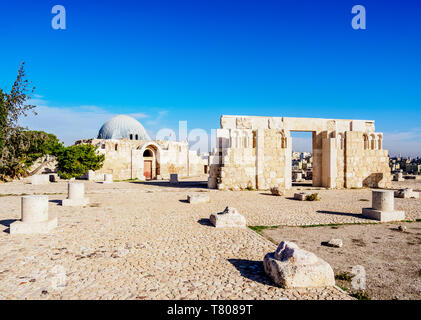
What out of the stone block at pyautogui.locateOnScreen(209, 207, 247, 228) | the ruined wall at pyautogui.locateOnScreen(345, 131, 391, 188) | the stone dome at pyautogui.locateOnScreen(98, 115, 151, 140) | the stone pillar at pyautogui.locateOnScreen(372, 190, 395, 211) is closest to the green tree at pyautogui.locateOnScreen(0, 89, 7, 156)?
the stone dome at pyautogui.locateOnScreen(98, 115, 151, 140)

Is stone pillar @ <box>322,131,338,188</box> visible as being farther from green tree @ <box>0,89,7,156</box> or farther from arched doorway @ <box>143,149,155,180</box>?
green tree @ <box>0,89,7,156</box>

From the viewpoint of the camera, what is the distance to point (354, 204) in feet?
34.1

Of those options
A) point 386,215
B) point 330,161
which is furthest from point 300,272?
point 330,161

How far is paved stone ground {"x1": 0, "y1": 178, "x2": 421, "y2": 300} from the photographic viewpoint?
3311 millimetres

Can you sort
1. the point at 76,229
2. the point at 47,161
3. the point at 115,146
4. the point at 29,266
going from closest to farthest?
the point at 29,266 → the point at 76,229 → the point at 115,146 → the point at 47,161

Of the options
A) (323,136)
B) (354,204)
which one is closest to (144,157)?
(323,136)

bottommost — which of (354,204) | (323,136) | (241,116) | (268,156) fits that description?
(354,204)

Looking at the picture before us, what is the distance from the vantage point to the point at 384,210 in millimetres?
7836

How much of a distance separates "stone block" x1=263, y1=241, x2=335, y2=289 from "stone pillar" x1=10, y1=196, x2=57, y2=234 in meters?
5.21

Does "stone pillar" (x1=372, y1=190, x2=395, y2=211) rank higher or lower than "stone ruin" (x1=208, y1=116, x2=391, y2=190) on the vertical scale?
lower
